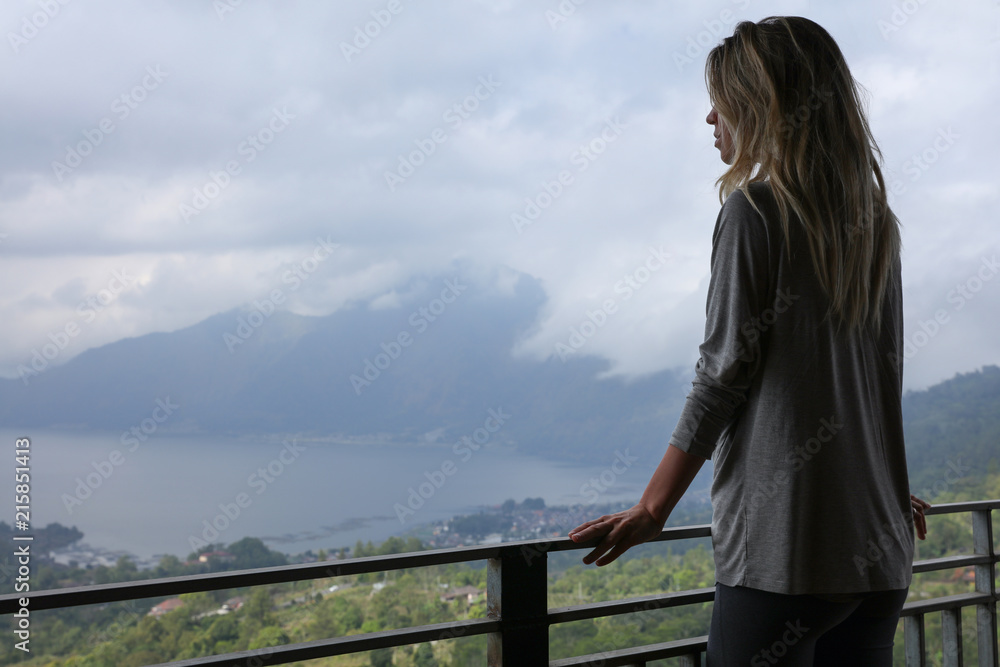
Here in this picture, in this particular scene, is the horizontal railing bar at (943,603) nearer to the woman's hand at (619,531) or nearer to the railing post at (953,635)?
the railing post at (953,635)

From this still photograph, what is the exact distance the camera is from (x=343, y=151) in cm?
5366

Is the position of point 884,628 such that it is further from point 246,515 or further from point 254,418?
point 254,418

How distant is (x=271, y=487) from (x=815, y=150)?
39414 millimetres

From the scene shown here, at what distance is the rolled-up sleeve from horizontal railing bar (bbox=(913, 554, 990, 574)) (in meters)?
0.82

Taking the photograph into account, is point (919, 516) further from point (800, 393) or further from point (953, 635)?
point (953, 635)

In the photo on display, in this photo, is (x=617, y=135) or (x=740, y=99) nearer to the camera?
(x=740, y=99)

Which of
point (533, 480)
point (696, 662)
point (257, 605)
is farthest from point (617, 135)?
point (696, 662)

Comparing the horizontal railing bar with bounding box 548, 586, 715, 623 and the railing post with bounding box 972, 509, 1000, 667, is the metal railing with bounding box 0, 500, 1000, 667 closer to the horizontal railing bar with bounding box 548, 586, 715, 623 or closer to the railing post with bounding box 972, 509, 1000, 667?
the horizontal railing bar with bounding box 548, 586, 715, 623

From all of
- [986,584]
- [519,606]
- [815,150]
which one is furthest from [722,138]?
[986,584]

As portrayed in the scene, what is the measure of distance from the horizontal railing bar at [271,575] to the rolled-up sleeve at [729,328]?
21 centimetres

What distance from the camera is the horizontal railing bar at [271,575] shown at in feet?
2.66

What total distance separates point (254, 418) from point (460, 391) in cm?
1145

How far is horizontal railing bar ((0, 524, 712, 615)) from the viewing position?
0.81 meters

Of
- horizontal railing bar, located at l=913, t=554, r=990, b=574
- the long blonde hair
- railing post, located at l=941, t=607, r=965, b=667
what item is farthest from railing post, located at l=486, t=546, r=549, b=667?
railing post, located at l=941, t=607, r=965, b=667
